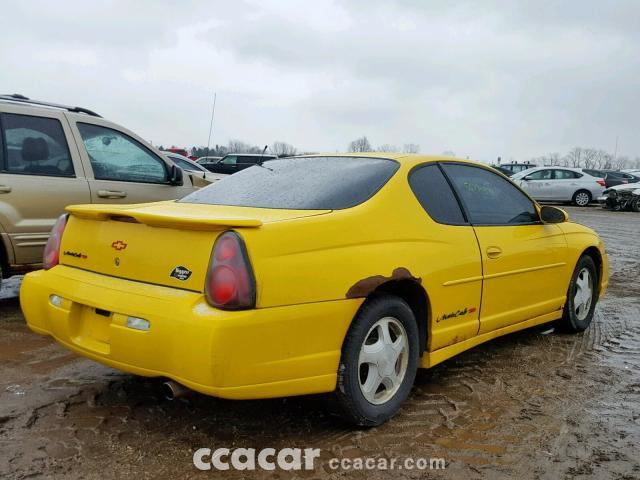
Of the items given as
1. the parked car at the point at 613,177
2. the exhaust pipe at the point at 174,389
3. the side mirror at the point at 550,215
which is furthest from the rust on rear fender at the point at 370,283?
the parked car at the point at 613,177

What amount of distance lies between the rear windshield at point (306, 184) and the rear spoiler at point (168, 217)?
33 centimetres

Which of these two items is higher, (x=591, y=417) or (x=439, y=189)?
(x=439, y=189)

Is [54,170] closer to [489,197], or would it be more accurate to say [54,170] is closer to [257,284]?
[257,284]

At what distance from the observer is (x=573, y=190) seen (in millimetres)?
22156

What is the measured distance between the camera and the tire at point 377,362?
2916 mm

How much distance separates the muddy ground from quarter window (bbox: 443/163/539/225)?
1.02 m

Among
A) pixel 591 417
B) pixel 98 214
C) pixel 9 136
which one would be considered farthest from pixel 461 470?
pixel 9 136

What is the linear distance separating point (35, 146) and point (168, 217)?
3.01 meters

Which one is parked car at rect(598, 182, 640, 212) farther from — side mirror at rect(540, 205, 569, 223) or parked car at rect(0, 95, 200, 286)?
parked car at rect(0, 95, 200, 286)

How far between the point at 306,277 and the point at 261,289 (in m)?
0.24

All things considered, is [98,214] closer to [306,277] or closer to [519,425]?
[306,277]

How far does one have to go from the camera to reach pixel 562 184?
22.2m

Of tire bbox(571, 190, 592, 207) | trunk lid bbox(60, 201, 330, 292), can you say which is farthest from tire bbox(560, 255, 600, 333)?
tire bbox(571, 190, 592, 207)
